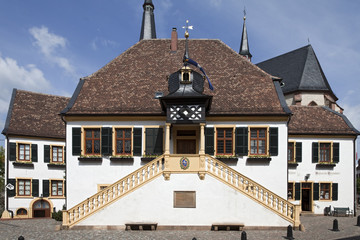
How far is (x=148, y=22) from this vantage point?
48375mm

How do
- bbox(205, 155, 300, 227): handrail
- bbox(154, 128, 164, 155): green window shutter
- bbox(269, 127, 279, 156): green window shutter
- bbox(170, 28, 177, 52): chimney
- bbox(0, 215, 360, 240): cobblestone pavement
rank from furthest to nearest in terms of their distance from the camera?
bbox(170, 28, 177, 52): chimney
bbox(154, 128, 164, 155): green window shutter
bbox(269, 127, 279, 156): green window shutter
bbox(205, 155, 300, 227): handrail
bbox(0, 215, 360, 240): cobblestone pavement

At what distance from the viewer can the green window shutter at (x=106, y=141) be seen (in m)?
18.7

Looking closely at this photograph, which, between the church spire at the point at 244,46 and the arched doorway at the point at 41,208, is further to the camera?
the church spire at the point at 244,46

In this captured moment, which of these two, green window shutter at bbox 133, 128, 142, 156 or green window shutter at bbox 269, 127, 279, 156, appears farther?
green window shutter at bbox 133, 128, 142, 156

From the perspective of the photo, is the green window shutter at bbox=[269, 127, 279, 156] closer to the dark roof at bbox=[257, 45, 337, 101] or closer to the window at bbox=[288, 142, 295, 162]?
the window at bbox=[288, 142, 295, 162]

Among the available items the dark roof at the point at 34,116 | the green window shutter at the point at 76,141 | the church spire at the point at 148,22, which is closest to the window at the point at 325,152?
the green window shutter at the point at 76,141

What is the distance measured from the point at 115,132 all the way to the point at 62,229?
19.2 ft

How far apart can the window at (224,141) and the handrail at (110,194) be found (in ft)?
13.9

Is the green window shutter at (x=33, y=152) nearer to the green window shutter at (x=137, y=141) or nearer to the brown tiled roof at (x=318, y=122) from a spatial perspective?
the green window shutter at (x=137, y=141)

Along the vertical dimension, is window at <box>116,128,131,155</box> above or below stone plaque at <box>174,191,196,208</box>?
above

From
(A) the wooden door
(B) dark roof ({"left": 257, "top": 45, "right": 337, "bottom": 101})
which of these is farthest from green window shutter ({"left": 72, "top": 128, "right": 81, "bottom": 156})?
(B) dark roof ({"left": 257, "top": 45, "right": 337, "bottom": 101})

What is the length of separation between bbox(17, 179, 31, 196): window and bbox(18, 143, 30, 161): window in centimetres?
173

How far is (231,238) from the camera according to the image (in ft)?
44.5

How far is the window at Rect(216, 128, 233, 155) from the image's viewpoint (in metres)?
18.6
